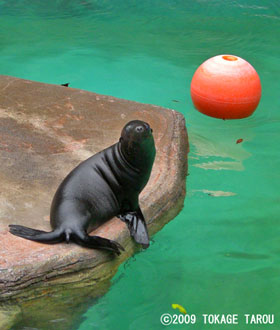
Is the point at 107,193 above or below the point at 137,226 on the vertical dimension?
above

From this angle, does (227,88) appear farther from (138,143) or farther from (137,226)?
(137,226)

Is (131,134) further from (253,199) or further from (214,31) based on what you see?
(214,31)

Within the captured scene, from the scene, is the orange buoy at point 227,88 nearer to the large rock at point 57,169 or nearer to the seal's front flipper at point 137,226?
the large rock at point 57,169

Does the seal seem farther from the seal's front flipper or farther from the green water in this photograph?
the green water

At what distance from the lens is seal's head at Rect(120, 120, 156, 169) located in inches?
142

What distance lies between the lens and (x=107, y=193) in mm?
3777

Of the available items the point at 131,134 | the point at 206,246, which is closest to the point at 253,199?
the point at 206,246

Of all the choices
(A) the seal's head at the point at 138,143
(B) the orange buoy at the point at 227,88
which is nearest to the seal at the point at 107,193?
(A) the seal's head at the point at 138,143

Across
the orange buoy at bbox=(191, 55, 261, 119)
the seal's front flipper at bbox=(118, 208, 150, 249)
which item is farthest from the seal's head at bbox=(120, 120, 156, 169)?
the orange buoy at bbox=(191, 55, 261, 119)

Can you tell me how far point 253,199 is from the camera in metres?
4.99

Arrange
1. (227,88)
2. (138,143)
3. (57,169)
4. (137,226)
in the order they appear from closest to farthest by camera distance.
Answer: (138,143) → (137,226) → (57,169) → (227,88)

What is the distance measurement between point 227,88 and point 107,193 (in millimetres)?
2525

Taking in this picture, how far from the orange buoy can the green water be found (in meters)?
0.42

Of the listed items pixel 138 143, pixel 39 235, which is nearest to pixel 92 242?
pixel 39 235
